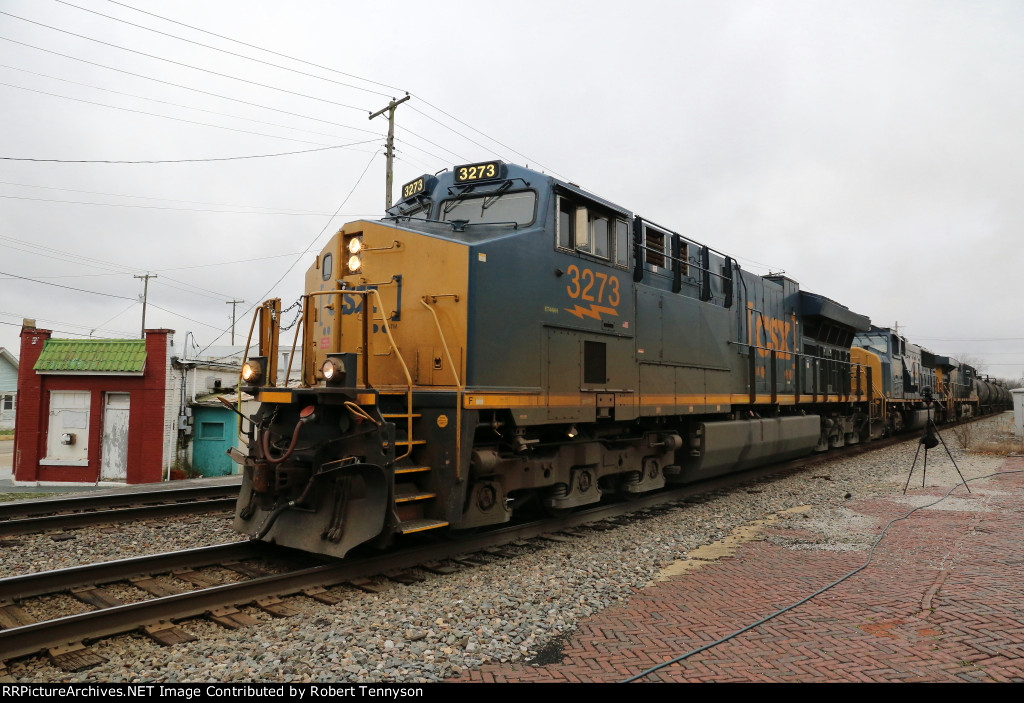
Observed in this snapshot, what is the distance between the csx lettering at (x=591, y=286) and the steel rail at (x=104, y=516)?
5.41 meters

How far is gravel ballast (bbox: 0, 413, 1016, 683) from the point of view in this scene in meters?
3.64

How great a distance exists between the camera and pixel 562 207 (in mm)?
6824

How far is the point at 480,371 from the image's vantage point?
19.1ft

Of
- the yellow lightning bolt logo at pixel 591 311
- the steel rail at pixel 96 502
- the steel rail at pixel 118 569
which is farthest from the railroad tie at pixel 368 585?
the steel rail at pixel 96 502

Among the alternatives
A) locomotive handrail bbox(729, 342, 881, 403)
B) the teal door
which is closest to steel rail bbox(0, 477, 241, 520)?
the teal door

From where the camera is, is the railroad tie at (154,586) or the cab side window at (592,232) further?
the cab side window at (592,232)

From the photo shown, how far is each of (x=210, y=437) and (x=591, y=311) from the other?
13.7m

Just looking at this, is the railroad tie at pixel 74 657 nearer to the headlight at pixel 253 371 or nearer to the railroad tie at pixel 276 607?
the railroad tie at pixel 276 607

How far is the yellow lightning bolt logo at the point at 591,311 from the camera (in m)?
6.91

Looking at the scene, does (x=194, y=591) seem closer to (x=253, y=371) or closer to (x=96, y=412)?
(x=253, y=371)

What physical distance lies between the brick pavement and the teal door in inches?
570

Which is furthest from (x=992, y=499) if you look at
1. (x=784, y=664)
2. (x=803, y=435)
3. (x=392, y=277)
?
(x=392, y=277)

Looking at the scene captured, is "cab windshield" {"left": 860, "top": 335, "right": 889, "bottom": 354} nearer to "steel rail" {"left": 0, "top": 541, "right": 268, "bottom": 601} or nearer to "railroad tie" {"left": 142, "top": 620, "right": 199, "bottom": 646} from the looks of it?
"steel rail" {"left": 0, "top": 541, "right": 268, "bottom": 601}
